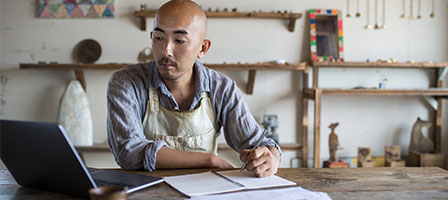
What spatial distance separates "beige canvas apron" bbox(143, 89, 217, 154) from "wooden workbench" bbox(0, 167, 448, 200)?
1.01 ft

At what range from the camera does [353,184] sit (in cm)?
114

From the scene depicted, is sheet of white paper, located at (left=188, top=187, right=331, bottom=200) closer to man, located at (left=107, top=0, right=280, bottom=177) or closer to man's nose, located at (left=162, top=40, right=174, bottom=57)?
man, located at (left=107, top=0, right=280, bottom=177)

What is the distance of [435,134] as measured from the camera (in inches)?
138

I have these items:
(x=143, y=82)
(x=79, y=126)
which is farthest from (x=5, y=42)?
(x=143, y=82)

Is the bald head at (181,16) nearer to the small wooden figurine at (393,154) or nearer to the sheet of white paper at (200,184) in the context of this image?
the sheet of white paper at (200,184)

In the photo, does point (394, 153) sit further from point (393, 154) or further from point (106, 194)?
point (106, 194)

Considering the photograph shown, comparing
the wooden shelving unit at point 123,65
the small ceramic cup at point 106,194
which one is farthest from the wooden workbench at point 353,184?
the wooden shelving unit at point 123,65

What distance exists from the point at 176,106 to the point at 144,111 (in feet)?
0.44

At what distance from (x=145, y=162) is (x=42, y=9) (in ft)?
8.21

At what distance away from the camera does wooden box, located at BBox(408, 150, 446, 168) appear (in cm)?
327

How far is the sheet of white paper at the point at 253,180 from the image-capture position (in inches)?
43.2

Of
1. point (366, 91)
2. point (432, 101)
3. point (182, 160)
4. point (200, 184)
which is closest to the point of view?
point (200, 184)

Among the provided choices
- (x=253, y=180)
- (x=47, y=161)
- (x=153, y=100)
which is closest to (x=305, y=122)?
(x=153, y=100)

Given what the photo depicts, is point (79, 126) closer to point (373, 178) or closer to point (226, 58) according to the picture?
point (226, 58)
